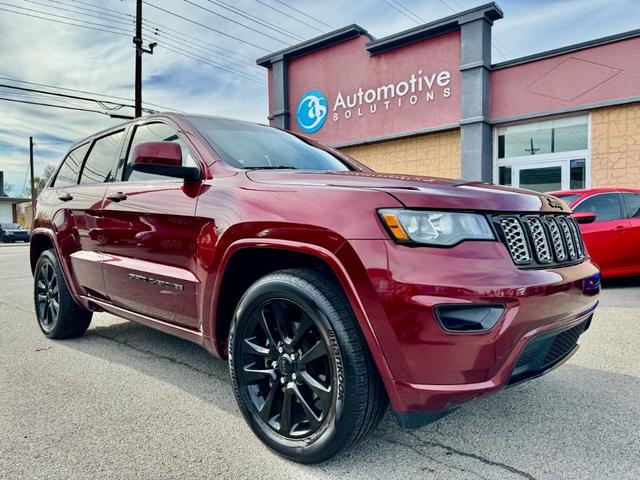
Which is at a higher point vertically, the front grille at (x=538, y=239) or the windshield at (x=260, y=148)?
the windshield at (x=260, y=148)

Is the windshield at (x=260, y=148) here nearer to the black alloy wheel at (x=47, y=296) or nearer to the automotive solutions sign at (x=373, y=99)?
the black alloy wheel at (x=47, y=296)

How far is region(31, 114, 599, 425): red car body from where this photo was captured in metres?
1.81

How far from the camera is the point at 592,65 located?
11.3 metres

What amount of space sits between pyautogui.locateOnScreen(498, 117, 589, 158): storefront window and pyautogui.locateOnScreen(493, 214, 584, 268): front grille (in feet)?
35.5

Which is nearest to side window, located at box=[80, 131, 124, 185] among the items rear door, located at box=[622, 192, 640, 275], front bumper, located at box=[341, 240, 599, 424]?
front bumper, located at box=[341, 240, 599, 424]

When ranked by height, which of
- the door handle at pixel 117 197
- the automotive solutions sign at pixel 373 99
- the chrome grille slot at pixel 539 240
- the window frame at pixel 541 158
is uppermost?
the automotive solutions sign at pixel 373 99

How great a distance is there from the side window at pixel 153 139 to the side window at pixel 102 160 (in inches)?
9.0

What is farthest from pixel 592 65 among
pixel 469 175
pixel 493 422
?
pixel 493 422

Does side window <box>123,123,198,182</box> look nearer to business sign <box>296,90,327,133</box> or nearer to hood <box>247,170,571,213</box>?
hood <box>247,170,571,213</box>

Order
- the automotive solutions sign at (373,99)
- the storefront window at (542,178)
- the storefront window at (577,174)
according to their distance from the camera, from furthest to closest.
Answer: the automotive solutions sign at (373,99), the storefront window at (542,178), the storefront window at (577,174)

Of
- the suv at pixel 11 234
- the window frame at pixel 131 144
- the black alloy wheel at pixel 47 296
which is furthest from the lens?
the suv at pixel 11 234

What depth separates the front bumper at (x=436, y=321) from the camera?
5.87 ft

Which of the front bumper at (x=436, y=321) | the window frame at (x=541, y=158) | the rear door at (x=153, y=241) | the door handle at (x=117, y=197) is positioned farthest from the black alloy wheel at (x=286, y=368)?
the window frame at (x=541, y=158)

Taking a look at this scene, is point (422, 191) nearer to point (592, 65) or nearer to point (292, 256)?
point (292, 256)
